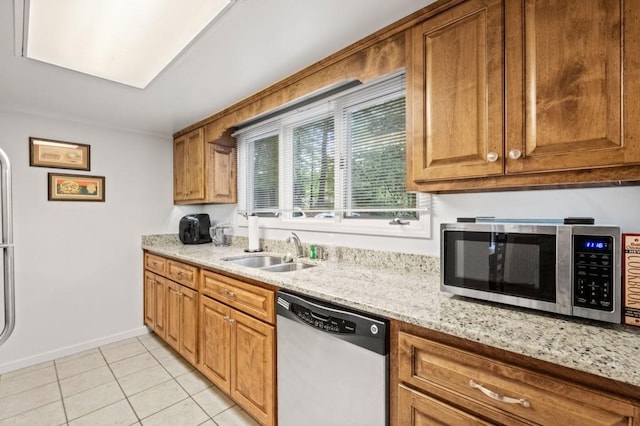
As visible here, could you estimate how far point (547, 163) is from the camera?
1014mm

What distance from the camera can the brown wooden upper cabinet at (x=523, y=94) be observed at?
2.95 feet

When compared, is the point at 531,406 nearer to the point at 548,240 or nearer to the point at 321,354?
the point at 548,240

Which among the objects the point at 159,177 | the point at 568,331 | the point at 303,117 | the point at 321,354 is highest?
the point at 303,117

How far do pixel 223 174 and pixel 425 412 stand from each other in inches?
101

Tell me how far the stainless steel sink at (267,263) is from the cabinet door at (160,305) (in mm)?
938

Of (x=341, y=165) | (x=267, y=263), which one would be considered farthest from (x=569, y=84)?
(x=267, y=263)

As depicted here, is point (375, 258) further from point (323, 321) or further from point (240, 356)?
point (240, 356)

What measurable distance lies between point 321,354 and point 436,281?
25.4 inches

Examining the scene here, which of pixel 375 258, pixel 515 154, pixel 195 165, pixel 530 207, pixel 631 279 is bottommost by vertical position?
pixel 375 258

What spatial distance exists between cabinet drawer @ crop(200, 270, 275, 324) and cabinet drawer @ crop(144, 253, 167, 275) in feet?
2.83

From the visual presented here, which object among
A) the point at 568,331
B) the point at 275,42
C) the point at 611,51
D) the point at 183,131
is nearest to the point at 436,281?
the point at 568,331

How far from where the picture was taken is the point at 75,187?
280cm

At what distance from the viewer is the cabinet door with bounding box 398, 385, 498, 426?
901 mm

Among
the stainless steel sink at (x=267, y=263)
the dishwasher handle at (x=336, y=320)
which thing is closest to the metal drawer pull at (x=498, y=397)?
the dishwasher handle at (x=336, y=320)
